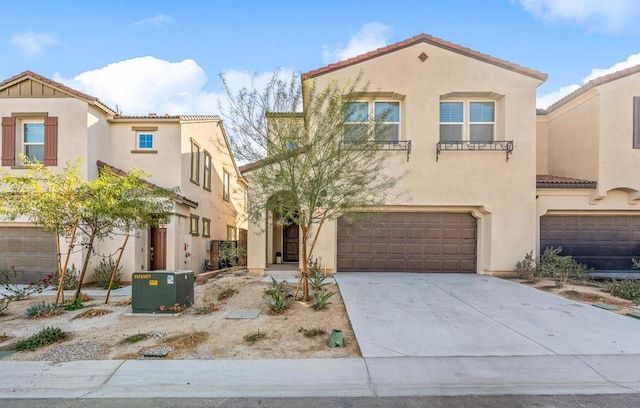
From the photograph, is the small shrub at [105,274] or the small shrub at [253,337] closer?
the small shrub at [253,337]

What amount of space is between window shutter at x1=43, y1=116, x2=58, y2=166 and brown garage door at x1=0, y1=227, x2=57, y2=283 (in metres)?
2.49

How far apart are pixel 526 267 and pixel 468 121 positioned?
5.44 m

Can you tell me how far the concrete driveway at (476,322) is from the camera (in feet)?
18.8

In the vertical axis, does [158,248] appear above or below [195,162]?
below

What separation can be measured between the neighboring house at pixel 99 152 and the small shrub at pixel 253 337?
15.2 ft

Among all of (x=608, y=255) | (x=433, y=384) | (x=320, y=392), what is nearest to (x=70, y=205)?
(x=320, y=392)

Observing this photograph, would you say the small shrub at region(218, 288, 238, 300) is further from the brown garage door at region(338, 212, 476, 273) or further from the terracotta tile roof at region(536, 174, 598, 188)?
the terracotta tile roof at region(536, 174, 598, 188)

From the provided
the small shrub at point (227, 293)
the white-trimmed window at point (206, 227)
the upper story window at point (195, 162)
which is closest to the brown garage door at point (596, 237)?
the small shrub at point (227, 293)

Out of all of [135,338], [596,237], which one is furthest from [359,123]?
[596,237]

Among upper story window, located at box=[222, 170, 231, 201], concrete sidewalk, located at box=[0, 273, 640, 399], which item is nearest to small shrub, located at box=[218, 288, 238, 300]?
concrete sidewalk, located at box=[0, 273, 640, 399]

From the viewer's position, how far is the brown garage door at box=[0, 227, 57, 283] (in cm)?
1174

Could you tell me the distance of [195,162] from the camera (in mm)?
14766

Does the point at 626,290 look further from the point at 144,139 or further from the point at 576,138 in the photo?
the point at 144,139

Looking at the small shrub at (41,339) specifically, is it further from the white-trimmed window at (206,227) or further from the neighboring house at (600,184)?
the neighboring house at (600,184)
